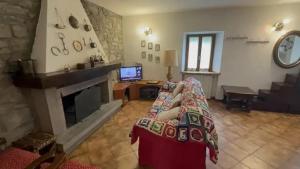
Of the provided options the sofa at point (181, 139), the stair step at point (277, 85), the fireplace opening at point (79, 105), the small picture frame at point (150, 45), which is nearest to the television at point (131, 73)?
the small picture frame at point (150, 45)

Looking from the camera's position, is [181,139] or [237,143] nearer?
[181,139]

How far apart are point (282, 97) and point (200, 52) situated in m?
2.21

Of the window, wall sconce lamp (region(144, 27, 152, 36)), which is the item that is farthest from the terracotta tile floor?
wall sconce lamp (region(144, 27, 152, 36))

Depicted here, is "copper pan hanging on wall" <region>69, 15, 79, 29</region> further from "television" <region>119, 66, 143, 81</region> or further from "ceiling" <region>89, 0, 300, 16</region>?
"television" <region>119, 66, 143, 81</region>

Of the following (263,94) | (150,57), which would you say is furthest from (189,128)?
(150,57)

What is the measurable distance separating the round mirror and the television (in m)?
3.40

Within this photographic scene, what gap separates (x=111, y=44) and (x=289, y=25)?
4250mm

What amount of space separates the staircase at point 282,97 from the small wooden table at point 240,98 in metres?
0.31

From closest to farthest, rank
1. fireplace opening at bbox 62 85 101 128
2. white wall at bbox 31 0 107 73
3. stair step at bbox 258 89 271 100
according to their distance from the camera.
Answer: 1. white wall at bbox 31 0 107 73
2. fireplace opening at bbox 62 85 101 128
3. stair step at bbox 258 89 271 100

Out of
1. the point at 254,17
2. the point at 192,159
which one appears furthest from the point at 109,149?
the point at 254,17

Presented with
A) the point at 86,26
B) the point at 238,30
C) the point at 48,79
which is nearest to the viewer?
the point at 48,79

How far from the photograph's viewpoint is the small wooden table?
354 cm

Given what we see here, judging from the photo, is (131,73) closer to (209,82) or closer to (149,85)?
(149,85)

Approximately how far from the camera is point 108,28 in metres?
4.04
